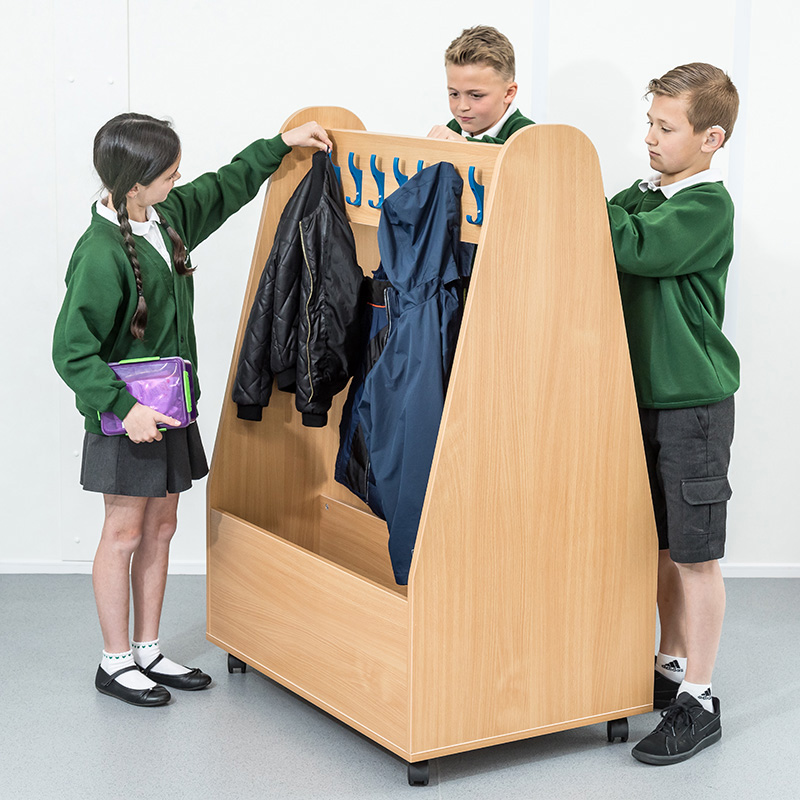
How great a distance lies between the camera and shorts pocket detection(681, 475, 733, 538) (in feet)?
7.85

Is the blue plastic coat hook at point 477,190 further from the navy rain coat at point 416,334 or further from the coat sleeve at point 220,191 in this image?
the coat sleeve at point 220,191

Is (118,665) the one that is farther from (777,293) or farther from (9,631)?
(777,293)

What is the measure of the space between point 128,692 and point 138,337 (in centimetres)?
87

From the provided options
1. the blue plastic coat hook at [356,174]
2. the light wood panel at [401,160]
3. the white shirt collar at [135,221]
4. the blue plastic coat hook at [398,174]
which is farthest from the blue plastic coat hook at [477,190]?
the white shirt collar at [135,221]

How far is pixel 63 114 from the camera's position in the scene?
3443 millimetres

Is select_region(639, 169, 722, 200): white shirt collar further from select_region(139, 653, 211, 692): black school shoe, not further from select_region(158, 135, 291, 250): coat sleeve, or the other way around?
select_region(139, 653, 211, 692): black school shoe

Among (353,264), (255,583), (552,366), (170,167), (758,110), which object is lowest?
(255,583)

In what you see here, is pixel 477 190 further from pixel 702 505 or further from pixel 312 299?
pixel 702 505

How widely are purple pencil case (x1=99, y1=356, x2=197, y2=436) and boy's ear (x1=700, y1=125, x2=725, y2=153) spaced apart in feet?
4.13

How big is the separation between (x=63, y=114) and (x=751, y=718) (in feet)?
8.70

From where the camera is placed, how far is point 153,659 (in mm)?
2818

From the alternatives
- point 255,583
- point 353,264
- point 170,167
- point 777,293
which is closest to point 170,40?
point 170,167

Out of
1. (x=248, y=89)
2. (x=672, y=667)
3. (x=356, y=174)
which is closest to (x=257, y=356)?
(x=356, y=174)

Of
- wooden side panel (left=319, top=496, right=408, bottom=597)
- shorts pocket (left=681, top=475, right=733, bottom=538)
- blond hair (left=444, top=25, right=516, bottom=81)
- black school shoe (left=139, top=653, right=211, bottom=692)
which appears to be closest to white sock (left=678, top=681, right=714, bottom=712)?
shorts pocket (left=681, top=475, right=733, bottom=538)
